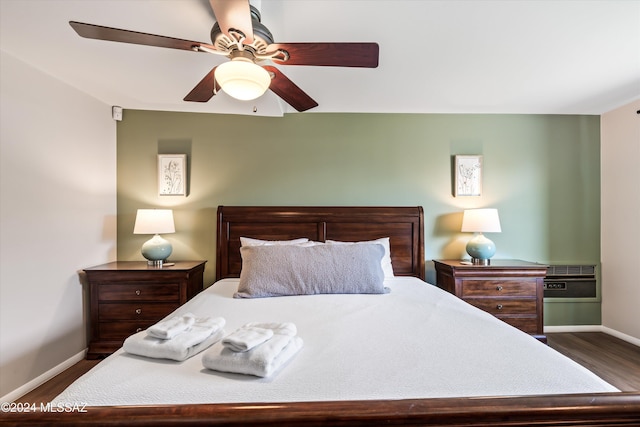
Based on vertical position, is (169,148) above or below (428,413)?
above

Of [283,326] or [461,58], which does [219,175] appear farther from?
[461,58]

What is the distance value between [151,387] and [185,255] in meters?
2.29

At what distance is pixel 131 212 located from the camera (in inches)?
118

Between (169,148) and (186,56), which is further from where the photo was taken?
(169,148)

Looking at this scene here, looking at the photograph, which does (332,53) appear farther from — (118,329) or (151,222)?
(118,329)

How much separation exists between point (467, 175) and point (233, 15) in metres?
2.74

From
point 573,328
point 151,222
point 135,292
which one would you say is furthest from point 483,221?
point 135,292

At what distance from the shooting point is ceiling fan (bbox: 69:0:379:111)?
1.28m

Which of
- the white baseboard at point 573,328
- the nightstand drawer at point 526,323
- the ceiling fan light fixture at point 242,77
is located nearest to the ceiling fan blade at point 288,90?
the ceiling fan light fixture at point 242,77

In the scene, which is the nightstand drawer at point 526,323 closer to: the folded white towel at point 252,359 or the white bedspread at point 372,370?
the white bedspread at point 372,370

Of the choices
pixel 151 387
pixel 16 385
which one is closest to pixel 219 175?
pixel 16 385

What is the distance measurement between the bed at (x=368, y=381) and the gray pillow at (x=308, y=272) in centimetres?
12

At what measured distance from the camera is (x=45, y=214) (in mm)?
2291

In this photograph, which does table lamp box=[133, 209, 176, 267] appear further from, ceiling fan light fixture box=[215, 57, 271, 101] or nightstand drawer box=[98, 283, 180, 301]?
ceiling fan light fixture box=[215, 57, 271, 101]
